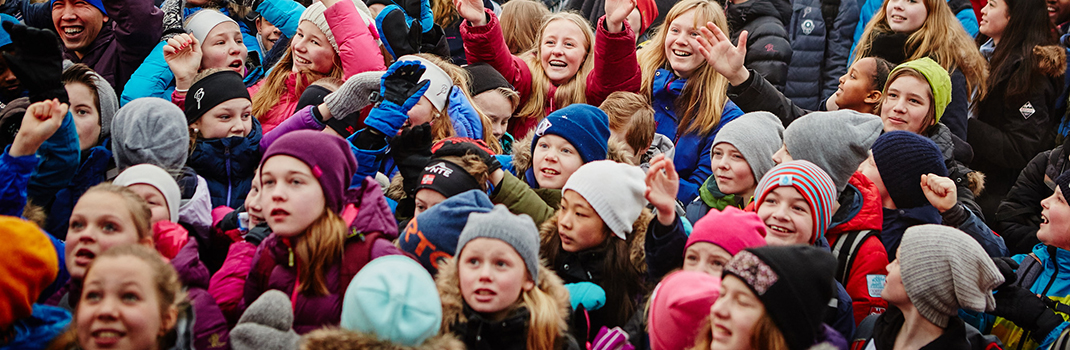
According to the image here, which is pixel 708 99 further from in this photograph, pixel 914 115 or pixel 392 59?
pixel 392 59

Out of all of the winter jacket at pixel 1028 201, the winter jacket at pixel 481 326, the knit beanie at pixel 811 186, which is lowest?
the winter jacket at pixel 1028 201

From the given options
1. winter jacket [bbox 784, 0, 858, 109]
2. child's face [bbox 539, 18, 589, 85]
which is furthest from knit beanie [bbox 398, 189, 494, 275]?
winter jacket [bbox 784, 0, 858, 109]

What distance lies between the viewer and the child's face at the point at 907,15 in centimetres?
569

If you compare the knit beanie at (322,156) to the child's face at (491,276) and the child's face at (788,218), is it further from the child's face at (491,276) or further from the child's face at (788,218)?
the child's face at (788,218)

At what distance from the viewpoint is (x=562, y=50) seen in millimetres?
5496

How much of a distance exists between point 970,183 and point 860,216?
140cm

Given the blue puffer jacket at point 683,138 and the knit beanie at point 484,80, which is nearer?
the blue puffer jacket at point 683,138

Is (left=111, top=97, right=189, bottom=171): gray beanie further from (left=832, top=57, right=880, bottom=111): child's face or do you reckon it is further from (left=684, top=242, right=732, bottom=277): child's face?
(left=832, top=57, right=880, bottom=111): child's face

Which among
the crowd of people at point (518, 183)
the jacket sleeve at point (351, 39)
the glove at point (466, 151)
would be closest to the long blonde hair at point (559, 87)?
the crowd of people at point (518, 183)

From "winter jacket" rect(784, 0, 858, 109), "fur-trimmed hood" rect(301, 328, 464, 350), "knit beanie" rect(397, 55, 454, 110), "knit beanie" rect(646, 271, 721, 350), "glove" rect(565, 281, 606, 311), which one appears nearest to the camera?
"fur-trimmed hood" rect(301, 328, 464, 350)

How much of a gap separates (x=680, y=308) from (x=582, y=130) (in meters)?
1.59

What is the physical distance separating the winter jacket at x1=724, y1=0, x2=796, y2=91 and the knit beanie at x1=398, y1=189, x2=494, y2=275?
3810 mm

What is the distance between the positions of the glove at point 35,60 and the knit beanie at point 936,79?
4703 millimetres

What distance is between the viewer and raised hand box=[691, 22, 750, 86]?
478cm
